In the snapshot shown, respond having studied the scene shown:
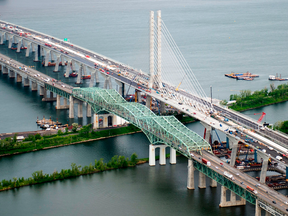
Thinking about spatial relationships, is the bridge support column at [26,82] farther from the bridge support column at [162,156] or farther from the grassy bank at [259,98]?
the bridge support column at [162,156]

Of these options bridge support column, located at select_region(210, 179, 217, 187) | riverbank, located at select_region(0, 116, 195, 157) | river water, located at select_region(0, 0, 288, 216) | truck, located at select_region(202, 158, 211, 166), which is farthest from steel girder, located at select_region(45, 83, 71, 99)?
truck, located at select_region(202, 158, 211, 166)

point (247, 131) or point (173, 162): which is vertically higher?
point (247, 131)

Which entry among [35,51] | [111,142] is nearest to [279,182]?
[111,142]

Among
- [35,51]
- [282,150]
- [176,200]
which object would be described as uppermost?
[35,51]

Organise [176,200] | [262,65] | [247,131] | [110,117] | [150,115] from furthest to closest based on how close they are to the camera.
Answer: [262,65] < [110,117] < [150,115] < [247,131] < [176,200]

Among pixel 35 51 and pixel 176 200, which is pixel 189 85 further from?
pixel 35 51

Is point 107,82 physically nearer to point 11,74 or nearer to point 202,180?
point 11,74

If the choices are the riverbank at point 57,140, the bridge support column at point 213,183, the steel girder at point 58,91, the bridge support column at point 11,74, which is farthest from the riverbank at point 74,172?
the bridge support column at point 11,74
